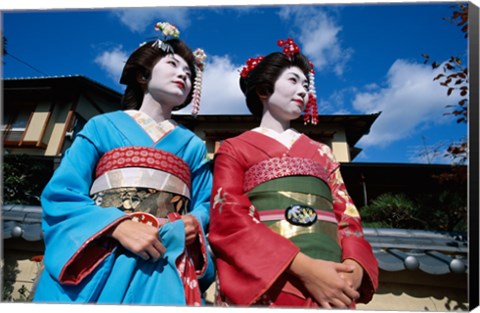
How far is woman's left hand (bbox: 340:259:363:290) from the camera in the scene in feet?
4.69

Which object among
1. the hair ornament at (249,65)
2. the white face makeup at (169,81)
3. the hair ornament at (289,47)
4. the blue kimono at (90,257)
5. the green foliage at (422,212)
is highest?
the hair ornament at (289,47)

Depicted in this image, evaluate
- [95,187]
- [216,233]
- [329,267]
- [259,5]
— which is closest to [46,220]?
[95,187]

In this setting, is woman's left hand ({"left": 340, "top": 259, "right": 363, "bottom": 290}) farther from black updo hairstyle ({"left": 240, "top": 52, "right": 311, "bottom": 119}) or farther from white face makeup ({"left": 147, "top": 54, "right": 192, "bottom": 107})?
white face makeup ({"left": 147, "top": 54, "right": 192, "bottom": 107})

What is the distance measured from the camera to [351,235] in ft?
5.32

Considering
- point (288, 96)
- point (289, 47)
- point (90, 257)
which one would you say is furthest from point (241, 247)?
point (289, 47)

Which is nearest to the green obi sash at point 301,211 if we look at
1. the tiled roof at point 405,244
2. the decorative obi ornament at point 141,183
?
the decorative obi ornament at point 141,183

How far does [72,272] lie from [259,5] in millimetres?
1757

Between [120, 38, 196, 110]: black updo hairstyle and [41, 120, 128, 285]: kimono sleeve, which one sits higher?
[120, 38, 196, 110]: black updo hairstyle

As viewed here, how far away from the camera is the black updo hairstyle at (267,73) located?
1978 millimetres

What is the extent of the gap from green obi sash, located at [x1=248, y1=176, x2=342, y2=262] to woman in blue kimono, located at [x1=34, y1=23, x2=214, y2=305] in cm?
33

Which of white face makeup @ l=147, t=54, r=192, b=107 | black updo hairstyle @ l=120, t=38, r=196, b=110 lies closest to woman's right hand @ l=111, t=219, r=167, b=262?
white face makeup @ l=147, t=54, r=192, b=107

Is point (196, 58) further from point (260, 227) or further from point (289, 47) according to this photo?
point (260, 227)

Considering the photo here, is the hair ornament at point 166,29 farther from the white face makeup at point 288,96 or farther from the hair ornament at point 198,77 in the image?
the white face makeup at point 288,96

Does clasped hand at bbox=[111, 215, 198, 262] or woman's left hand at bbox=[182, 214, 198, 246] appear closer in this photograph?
clasped hand at bbox=[111, 215, 198, 262]
